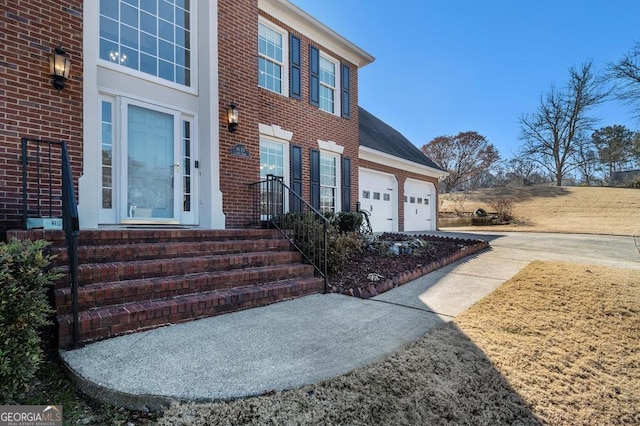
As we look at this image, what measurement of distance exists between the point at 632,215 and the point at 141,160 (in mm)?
24293

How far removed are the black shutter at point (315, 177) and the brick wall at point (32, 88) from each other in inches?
199

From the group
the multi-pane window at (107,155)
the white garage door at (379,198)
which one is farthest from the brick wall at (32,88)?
the white garage door at (379,198)

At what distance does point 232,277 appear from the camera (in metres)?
3.97

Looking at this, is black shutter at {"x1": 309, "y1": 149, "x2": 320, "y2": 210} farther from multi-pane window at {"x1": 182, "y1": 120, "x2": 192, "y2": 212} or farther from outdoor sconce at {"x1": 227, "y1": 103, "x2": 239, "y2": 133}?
multi-pane window at {"x1": 182, "y1": 120, "x2": 192, "y2": 212}

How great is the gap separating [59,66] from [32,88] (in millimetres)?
421

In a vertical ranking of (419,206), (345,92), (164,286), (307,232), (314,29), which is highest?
(314,29)

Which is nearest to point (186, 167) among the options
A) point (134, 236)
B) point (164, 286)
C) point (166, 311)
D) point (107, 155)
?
point (107, 155)

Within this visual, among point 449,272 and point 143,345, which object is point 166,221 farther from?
point 449,272

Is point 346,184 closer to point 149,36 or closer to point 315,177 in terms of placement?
point 315,177

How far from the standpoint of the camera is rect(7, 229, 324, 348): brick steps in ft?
9.58

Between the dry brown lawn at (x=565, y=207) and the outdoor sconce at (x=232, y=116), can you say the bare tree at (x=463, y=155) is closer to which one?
the dry brown lawn at (x=565, y=207)

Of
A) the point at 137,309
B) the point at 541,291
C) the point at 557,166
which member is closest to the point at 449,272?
the point at 541,291

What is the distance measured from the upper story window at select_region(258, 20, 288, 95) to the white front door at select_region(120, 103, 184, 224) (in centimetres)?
275

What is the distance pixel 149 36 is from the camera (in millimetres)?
5359
